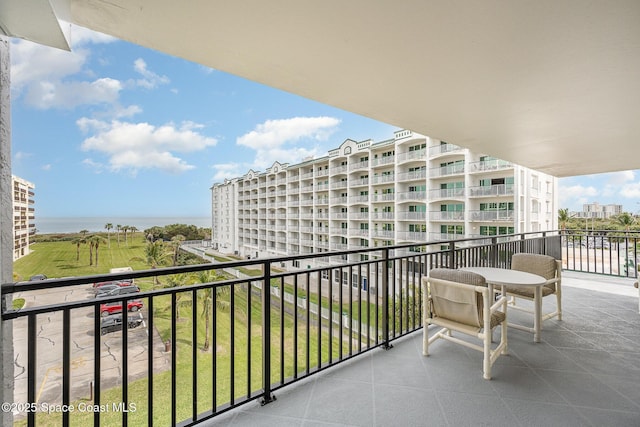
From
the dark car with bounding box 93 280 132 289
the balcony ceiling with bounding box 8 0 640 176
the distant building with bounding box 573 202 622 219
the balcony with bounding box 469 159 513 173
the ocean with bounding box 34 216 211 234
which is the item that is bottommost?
the dark car with bounding box 93 280 132 289

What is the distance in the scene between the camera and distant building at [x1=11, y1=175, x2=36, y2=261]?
1.35m

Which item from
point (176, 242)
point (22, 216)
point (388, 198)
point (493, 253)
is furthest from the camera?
point (388, 198)

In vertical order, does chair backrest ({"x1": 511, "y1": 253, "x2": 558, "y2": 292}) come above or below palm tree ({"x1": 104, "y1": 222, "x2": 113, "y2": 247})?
below

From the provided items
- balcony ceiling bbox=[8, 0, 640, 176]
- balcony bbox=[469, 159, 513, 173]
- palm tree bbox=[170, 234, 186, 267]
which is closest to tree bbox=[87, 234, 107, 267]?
balcony ceiling bbox=[8, 0, 640, 176]

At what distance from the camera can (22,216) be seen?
1.58 meters

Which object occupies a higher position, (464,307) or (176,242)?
(464,307)

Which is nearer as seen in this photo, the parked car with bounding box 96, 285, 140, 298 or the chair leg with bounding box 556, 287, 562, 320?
the parked car with bounding box 96, 285, 140, 298

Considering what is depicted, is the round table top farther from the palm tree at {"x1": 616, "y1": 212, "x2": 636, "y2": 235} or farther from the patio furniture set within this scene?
the palm tree at {"x1": 616, "y1": 212, "x2": 636, "y2": 235}

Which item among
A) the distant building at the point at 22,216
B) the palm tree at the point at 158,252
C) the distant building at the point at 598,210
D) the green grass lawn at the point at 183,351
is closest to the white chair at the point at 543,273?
the green grass lawn at the point at 183,351

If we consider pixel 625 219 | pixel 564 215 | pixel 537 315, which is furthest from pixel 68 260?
pixel 564 215

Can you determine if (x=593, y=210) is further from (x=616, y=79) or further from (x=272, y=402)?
(x=272, y=402)

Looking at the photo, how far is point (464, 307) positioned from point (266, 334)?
157cm

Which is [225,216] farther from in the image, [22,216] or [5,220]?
[5,220]

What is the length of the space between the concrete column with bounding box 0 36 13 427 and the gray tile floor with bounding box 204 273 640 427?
3.44 feet
